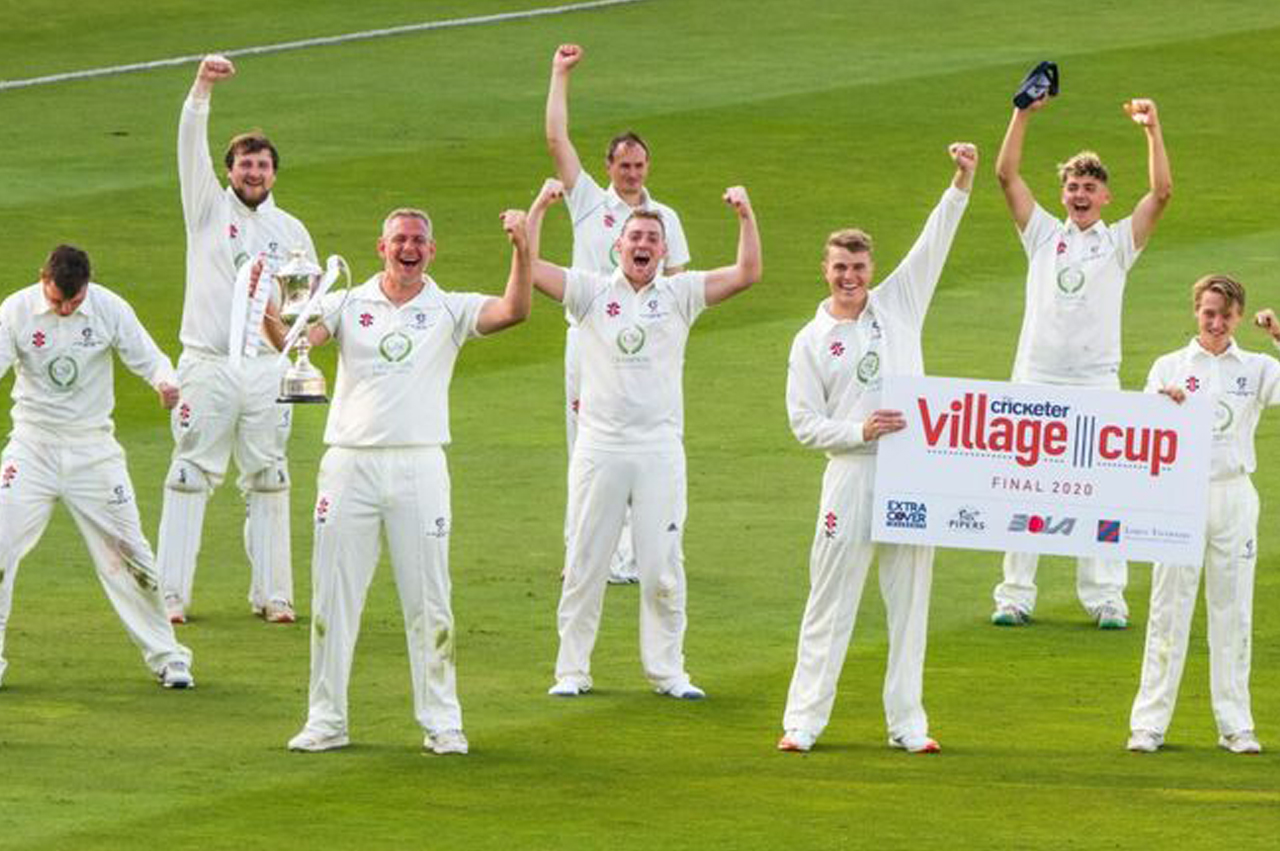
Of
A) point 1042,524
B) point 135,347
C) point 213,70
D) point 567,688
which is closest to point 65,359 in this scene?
point 135,347

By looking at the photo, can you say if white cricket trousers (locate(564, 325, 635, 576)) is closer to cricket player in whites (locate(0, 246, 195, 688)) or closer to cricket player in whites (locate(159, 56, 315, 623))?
cricket player in whites (locate(159, 56, 315, 623))

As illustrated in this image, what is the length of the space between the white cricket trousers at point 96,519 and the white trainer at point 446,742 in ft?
6.37

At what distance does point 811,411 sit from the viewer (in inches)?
610

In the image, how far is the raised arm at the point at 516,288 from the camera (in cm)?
1509

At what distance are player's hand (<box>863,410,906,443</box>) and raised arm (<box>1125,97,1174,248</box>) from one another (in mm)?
2441

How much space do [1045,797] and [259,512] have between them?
223 inches

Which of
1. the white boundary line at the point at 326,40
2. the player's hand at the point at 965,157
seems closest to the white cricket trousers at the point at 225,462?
the player's hand at the point at 965,157

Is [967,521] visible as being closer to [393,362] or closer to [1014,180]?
[393,362]

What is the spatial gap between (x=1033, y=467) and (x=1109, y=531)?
1.58 feet

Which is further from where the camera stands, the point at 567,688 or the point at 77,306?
the point at 567,688

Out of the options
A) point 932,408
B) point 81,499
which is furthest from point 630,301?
point 81,499

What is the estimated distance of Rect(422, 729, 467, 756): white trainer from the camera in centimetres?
1534

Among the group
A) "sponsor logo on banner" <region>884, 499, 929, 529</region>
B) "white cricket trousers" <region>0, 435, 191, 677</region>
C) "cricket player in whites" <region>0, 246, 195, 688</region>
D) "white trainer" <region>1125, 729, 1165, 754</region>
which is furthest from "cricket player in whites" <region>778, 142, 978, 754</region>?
"white cricket trousers" <region>0, 435, 191, 677</region>

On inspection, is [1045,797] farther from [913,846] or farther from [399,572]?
[399,572]
